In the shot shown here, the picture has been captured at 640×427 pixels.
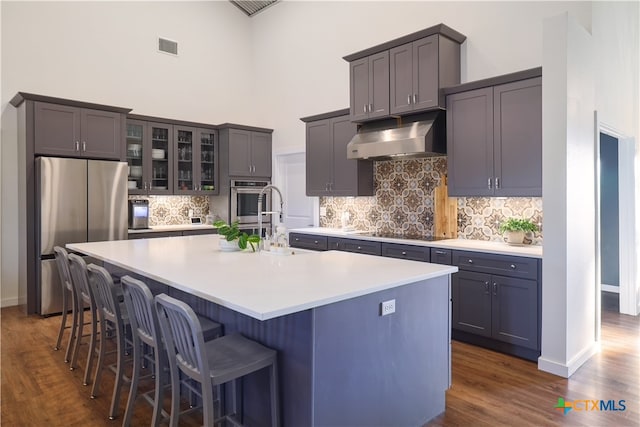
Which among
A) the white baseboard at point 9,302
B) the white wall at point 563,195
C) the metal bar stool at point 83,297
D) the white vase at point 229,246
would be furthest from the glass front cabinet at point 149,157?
the white wall at point 563,195

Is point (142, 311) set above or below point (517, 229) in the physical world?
below

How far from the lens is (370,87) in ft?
15.9

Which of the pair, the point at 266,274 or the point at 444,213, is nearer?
the point at 266,274

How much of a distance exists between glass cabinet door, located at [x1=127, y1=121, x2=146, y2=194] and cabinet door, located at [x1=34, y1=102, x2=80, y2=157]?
2.72 ft

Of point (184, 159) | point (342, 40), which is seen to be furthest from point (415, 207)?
point (184, 159)

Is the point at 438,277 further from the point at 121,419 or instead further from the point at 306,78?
the point at 306,78

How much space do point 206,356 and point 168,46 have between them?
5.89 m

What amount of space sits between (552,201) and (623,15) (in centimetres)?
275

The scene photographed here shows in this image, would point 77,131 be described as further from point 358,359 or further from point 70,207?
point 358,359

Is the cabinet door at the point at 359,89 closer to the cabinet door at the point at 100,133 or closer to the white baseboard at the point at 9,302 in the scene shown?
the cabinet door at the point at 100,133

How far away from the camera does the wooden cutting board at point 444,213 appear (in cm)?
459

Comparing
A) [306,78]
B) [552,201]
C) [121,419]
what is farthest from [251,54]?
[121,419]

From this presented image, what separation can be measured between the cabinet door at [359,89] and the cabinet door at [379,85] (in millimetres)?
59

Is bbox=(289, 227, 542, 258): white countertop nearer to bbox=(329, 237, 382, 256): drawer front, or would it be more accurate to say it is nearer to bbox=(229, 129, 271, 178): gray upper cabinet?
bbox=(329, 237, 382, 256): drawer front
